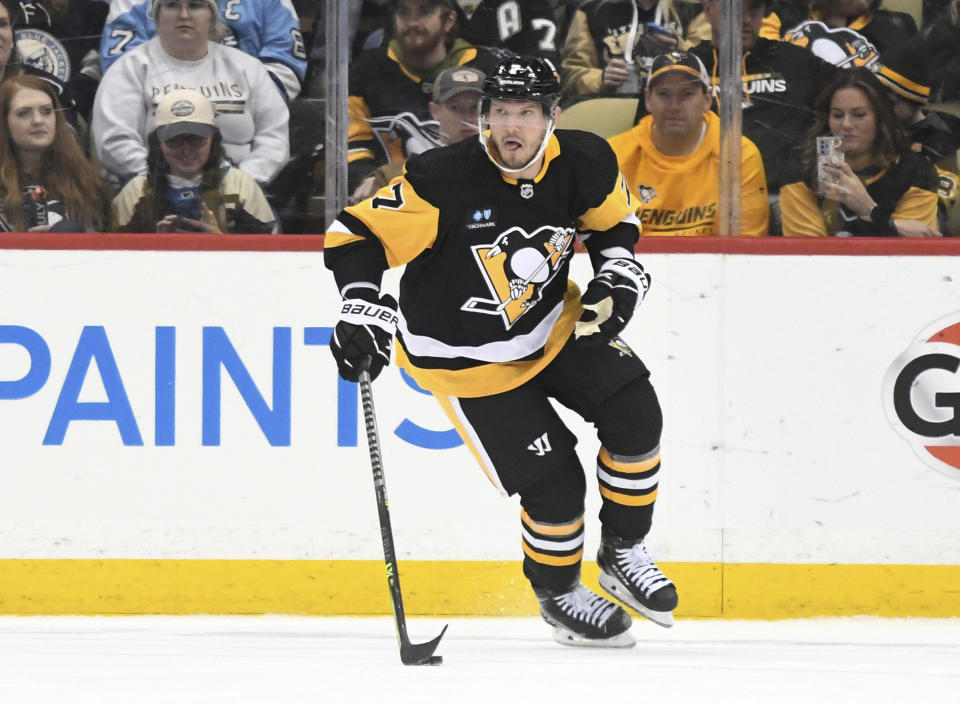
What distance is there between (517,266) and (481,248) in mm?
88

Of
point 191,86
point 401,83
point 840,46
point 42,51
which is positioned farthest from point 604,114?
point 42,51

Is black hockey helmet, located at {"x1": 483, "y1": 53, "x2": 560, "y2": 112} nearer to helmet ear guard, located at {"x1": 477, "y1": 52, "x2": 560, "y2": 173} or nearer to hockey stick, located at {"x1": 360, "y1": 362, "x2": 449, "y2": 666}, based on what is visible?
helmet ear guard, located at {"x1": 477, "y1": 52, "x2": 560, "y2": 173}

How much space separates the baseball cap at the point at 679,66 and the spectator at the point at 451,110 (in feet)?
1.58

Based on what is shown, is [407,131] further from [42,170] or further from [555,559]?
[555,559]

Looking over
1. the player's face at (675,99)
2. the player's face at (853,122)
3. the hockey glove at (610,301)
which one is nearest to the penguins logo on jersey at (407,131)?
the player's face at (675,99)

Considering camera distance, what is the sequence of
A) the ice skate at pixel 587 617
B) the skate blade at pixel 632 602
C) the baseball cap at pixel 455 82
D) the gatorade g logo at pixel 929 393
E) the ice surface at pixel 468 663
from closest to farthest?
1. the ice surface at pixel 468 663
2. the skate blade at pixel 632 602
3. the ice skate at pixel 587 617
4. the gatorade g logo at pixel 929 393
5. the baseball cap at pixel 455 82

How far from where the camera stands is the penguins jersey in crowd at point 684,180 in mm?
3738

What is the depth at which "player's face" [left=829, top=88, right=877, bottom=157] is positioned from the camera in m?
3.73

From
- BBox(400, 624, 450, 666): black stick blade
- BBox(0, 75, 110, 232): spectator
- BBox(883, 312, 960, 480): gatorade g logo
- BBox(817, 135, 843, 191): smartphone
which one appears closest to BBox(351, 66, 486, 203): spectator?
BBox(0, 75, 110, 232): spectator

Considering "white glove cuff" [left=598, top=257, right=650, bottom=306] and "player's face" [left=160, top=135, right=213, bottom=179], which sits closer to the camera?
"white glove cuff" [left=598, top=257, right=650, bottom=306]

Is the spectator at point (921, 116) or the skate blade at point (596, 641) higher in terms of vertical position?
the spectator at point (921, 116)

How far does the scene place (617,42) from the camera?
12.3 ft

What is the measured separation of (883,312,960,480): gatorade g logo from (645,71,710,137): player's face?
0.87m

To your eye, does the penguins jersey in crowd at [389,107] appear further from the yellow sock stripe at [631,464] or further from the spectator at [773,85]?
the yellow sock stripe at [631,464]
